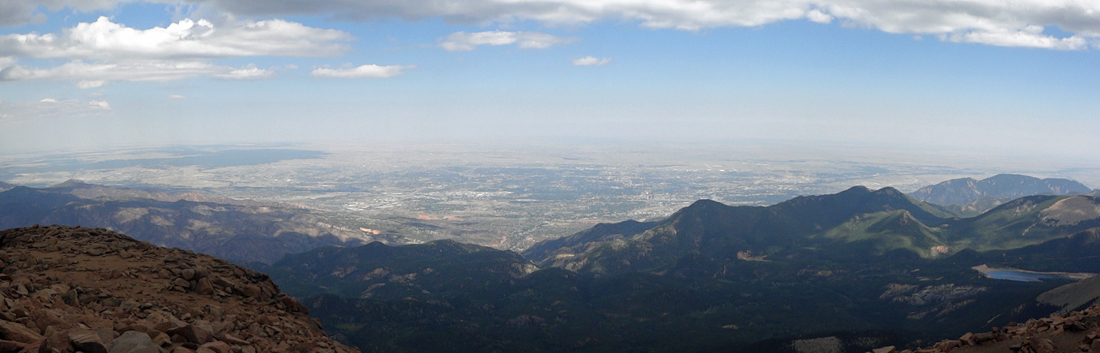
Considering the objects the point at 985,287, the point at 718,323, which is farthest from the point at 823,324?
the point at 985,287

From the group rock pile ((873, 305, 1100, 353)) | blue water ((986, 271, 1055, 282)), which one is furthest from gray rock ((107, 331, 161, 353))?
blue water ((986, 271, 1055, 282))

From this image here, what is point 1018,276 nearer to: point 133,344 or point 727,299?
point 727,299

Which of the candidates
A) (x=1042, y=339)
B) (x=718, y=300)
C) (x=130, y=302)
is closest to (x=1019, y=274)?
(x=718, y=300)

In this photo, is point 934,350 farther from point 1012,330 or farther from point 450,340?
point 450,340

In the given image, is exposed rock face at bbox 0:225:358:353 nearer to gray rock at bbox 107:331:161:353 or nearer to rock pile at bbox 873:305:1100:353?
gray rock at bbox 107:331:161:353

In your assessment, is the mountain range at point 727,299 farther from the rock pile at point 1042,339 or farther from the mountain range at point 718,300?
the rock pile at point 1042,339

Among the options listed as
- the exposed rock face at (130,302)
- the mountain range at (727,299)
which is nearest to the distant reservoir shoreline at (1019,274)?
the mountain range at (727,299)
